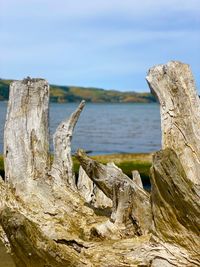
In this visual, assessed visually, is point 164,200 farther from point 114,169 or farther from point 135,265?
point 114,169

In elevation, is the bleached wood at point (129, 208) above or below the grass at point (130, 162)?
above

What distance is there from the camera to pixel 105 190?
24.7 feet

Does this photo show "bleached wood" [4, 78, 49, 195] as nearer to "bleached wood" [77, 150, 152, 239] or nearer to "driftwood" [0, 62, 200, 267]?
"driftwood" [0, 62, 200, 267]

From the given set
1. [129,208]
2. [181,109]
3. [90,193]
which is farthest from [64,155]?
[181,109]

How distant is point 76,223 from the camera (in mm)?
7547

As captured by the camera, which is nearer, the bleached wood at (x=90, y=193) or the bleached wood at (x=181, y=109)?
the bleached wood at (x=181, y=109)

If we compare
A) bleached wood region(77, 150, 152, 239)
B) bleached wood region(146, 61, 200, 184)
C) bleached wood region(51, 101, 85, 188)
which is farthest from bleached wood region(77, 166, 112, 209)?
bleached wood region(146, 61, 200, 184)

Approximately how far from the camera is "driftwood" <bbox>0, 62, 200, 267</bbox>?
603cm

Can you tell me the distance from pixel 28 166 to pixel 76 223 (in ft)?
3.21

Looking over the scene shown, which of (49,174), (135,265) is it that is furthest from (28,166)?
(135,265)

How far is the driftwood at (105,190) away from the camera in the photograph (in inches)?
237

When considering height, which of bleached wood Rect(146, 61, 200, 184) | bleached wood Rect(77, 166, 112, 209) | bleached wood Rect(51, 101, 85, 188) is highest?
bleached wood Rect(146, 61, 200, 184)

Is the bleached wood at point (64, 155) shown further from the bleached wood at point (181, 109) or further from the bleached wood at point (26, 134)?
the bleached wood at point (181, 109)

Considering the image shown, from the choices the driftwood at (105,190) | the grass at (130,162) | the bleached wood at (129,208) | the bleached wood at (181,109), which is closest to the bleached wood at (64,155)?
the driftwood at (105,190)
